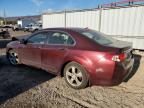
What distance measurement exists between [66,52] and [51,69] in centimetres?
79

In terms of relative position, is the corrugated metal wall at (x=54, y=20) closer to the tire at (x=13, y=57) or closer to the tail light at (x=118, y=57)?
the tire at (x=13, y=57)

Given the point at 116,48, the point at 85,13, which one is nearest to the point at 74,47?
the point at 116,48

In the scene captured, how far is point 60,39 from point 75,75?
1079 mm

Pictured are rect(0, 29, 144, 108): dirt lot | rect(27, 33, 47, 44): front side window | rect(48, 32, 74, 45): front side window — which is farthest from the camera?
rect(27, 33, 47, 44): front side window

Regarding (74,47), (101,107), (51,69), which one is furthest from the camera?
(51,69)

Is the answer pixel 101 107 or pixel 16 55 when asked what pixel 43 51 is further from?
pixel 101 107

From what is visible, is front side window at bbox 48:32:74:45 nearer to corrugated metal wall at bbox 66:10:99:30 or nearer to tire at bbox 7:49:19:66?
tire at bbox 7:49:19:66

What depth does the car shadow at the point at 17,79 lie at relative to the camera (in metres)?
Result: 3.98

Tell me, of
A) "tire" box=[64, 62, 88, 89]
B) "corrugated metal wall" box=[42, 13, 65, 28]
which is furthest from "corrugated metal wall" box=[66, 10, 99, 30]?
"tire" box=[64, 62, 88, 89]

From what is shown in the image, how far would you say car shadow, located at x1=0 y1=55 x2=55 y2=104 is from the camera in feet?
13.1

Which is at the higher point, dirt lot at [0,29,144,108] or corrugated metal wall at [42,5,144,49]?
corrugated metal wall at [42,5,144,49]

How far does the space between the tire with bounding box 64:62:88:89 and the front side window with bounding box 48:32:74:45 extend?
1.90 feet

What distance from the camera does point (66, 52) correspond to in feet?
13.9

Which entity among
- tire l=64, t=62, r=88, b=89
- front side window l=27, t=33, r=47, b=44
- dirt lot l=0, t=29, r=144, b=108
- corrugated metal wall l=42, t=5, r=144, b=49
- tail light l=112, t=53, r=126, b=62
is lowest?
dirt lot l=0, t=29, r=144, b=108
